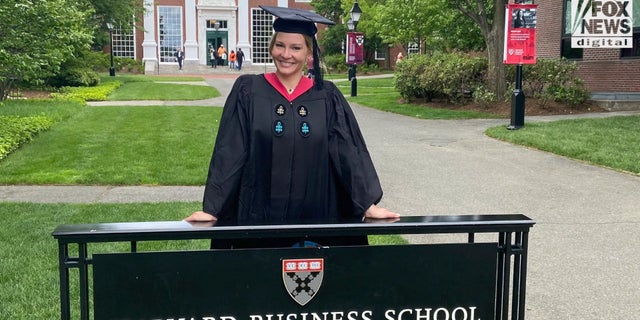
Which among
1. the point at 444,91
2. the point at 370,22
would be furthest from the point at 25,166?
the point at 370,22

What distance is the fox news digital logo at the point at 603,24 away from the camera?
17.2 m

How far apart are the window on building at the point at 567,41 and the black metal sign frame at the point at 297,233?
20290 millimetres

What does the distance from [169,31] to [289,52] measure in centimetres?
5394

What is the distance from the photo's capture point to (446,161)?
35.9 feet

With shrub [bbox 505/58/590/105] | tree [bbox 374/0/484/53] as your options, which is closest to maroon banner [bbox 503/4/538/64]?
shrub [bbox 505/58/590/105]

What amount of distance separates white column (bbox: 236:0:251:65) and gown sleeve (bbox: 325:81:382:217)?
5304 centimetres

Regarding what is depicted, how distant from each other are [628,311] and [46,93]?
82.8 ft

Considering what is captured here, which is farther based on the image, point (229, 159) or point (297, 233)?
point (229, 159)

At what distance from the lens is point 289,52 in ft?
9.80

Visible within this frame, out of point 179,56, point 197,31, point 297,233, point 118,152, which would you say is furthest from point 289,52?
point 197,31

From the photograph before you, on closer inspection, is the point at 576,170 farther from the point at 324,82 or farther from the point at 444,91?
the point at 444,91

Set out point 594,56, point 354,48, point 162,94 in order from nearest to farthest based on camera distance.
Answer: point 594,56 < point 162,94 < point 354,48

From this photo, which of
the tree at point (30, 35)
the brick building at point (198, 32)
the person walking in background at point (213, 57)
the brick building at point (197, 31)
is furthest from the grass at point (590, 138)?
the person walking in background at point (213, 57)

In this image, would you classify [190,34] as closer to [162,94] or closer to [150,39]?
[150,39]
